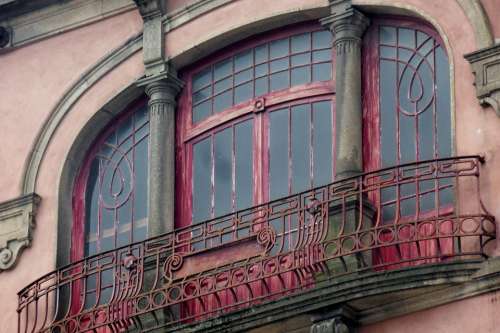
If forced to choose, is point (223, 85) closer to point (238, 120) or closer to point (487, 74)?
point (238, 120)

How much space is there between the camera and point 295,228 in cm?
2122

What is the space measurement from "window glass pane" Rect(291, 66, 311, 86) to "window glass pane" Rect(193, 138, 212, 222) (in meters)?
1.16

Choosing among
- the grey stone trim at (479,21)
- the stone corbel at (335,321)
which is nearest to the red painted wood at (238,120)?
the stone corbel at (335,321)

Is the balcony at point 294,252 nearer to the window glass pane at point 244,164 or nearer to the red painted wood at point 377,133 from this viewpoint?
the red painted wood at point 377,133

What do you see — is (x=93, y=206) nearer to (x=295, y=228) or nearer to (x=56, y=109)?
(x=56, y=109)

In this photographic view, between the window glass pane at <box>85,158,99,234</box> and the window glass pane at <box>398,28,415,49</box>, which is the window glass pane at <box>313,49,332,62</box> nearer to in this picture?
the window glass pane at <box>398,28,415,49</box>

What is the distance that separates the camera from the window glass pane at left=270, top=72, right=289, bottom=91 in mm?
22297

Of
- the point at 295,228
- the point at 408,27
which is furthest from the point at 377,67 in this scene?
the point at 295,228

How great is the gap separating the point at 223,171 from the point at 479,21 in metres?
3.23

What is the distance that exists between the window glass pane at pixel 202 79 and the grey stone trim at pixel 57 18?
43.1 inches

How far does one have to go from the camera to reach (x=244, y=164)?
22312mm

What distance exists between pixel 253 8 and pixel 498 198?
3.81m

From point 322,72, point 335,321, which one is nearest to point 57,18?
point 322,72

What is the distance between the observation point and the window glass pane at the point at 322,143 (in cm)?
2169
